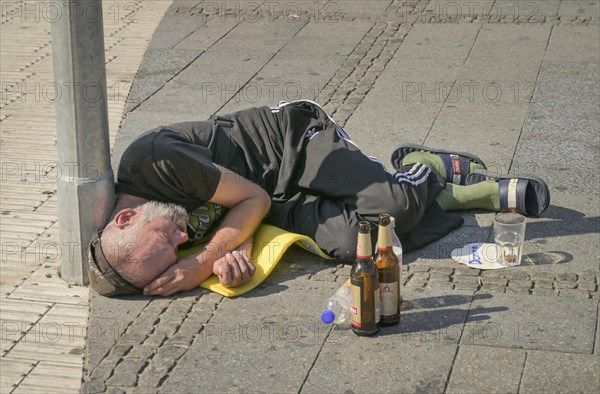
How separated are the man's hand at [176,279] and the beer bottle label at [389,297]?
1.02m

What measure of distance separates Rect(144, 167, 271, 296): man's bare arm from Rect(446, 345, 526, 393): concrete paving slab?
4.06ft

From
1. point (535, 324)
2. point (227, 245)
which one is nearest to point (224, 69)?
point (227, 245)

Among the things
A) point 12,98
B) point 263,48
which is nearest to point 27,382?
point 12,98

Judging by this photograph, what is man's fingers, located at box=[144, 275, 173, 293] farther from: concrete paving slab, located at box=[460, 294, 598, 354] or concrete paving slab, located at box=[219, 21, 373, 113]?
concrete paving slab, located at box=[219, 21, 373, 113]

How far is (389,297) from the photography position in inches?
185

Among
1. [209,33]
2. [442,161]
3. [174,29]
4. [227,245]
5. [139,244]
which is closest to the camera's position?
[139,244]

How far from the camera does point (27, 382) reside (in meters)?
4.57

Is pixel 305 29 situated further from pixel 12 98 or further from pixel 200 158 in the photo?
pixel 200 158

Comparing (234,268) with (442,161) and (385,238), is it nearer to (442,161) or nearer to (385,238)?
(385,238)

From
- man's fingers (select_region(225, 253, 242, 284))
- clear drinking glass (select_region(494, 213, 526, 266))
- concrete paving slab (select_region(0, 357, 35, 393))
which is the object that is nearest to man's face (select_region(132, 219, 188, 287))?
man's fingers (select_region(225, 253, 242, 284))

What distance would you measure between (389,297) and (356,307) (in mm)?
165

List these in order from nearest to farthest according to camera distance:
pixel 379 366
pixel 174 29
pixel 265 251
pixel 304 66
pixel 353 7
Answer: pixel 379 366 → pixel 265 251 → pixel 304 66 → pixel 174 29 → pixel 353 7

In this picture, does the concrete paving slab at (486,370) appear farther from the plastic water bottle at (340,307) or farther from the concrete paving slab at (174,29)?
the concrete paving slab at (174,29)

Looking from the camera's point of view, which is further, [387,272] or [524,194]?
[524,194]
